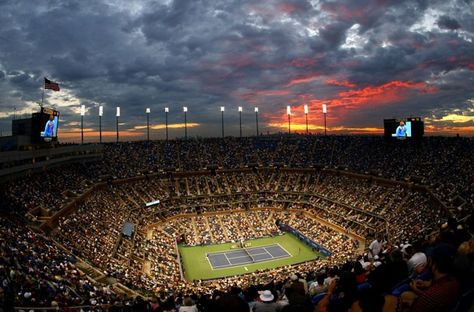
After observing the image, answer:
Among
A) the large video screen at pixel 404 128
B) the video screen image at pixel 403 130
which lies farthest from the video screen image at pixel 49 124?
the video screen image at pixel 403 130

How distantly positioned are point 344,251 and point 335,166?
2991 centimetres

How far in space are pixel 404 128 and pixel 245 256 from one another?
1513 inches

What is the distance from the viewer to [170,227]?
53.0 meters

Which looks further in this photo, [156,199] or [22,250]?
[156,199]

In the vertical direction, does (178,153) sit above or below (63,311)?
above

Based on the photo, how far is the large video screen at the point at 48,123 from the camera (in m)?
44.0

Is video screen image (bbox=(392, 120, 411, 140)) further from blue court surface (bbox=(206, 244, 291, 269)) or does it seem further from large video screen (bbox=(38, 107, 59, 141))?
large video screen (bbox=(38, 107, 59, 141))

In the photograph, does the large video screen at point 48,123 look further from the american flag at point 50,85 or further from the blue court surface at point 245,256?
the blue court surface at point 245,256

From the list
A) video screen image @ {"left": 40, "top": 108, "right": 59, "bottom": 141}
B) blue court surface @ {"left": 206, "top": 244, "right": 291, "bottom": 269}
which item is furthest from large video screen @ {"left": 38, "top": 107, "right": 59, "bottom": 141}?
blue court surface @ {"left": 206, "top": 244, "right": 291, "bottom": 269}

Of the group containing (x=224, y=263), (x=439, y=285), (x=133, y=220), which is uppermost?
(x=439, y=285)

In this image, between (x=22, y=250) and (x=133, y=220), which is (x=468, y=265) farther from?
(x=133, y=220)

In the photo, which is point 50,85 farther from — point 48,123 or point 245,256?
point 245,256

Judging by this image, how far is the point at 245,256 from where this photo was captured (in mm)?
44875

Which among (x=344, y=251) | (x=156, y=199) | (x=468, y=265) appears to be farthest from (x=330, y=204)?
(x=468, y=265)
